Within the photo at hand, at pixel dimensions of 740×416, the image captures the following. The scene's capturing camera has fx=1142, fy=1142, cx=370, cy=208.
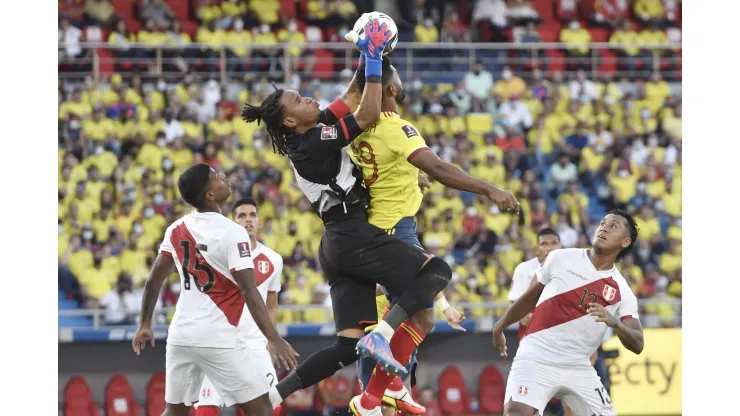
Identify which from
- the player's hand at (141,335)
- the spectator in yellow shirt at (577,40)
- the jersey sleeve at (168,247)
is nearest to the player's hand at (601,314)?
the jersey sleeve at (168,247)

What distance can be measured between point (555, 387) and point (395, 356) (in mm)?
1692

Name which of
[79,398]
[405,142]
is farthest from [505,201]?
[79,398]

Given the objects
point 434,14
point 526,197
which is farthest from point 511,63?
point 526,197

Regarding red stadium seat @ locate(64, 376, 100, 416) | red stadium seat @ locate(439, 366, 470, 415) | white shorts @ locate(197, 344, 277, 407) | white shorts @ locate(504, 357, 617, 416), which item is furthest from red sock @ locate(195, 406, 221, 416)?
red stadium seat @ locate(439, 366, 470, 415)

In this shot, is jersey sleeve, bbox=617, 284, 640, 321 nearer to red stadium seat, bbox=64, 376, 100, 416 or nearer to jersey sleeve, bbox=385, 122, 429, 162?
jersey sleeve, bbox=385, 122, 429, 162

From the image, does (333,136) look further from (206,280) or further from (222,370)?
(222,370)

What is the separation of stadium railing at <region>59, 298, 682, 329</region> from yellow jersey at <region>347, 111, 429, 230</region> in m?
7.71

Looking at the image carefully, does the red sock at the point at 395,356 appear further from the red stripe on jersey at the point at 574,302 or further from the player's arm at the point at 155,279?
the player's arm at the point at 155,279

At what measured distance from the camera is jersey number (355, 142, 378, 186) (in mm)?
7582

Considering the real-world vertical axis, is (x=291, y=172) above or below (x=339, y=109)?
below

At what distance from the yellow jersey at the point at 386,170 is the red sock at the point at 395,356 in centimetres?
70

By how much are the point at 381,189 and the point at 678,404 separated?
9.98 meters

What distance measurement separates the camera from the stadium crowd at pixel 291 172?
56.3 feet

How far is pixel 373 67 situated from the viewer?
7.28m
